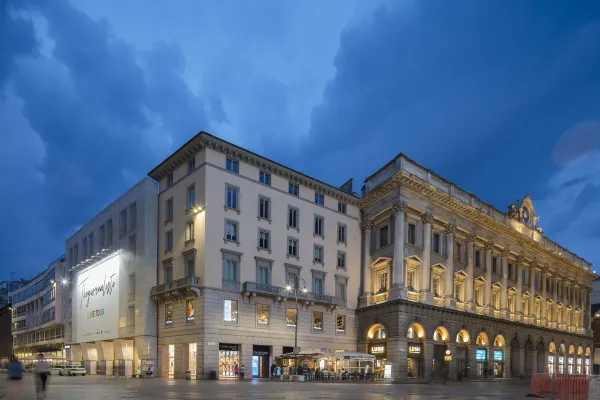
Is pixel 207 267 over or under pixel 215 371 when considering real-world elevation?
over

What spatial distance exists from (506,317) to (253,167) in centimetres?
3991

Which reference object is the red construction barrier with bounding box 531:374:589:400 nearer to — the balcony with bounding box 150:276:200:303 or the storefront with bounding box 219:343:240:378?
the storefront with bounding box 219:343:240:378

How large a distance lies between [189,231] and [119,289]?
13.0 meters

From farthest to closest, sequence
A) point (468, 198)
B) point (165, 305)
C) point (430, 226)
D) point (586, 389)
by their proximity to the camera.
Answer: point (468, 198), point (430, 226), point (165, 305), point (586, 389)

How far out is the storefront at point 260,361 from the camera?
51.2m

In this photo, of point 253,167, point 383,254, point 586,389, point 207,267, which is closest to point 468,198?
point 383,254

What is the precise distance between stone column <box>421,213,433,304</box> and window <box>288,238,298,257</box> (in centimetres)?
1451

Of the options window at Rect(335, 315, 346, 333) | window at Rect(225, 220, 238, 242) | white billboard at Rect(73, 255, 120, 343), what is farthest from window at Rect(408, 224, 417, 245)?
white billboard at Rect(73, 255, 120, 343)

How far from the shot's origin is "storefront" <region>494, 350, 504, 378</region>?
67.9 m

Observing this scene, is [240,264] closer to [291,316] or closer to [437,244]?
[291,316]

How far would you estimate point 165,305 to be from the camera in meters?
52.5

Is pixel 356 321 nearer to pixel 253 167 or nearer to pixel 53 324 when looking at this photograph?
pixel 253 167

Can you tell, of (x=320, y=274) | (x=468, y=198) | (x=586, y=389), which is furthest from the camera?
(x=468, y=198)

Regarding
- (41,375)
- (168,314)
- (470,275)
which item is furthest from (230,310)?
(470,275)
